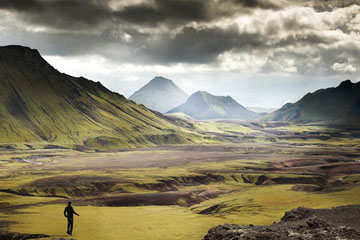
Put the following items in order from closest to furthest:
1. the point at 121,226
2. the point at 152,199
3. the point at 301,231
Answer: the point at 301,231
the point at 121,226
the point at 152,199

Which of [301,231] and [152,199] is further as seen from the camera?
[152,199]

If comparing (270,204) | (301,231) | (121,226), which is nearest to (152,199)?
(270,204)

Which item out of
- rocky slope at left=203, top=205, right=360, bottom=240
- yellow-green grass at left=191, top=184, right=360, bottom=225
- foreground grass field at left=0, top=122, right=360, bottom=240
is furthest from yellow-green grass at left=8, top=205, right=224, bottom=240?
rocky slope at left=203, top=205, right=360, bottom=240

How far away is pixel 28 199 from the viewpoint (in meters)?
126

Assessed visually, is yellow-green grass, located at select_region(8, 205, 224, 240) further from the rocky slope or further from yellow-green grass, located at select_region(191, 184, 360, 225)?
the rocky slope

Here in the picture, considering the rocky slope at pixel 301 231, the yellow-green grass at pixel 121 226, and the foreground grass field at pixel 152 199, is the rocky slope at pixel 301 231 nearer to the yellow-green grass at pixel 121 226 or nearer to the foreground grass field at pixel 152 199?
the yellow-green grass at pixel 121 226

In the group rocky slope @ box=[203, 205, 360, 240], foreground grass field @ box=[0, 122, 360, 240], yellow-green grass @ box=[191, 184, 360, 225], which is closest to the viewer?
rocky slope @ box=[203, 205, 360, 240]

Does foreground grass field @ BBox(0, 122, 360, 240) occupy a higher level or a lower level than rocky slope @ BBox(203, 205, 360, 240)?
lower

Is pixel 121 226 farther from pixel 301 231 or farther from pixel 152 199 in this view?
pixel 152 199

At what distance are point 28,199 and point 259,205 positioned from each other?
77226 millimetres

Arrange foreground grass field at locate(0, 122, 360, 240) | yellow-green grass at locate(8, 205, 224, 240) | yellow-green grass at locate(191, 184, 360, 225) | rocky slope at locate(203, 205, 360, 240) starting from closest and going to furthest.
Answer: rocky slope at locate(203, 205, 360, 240) < yellow-green grass at locate(8, 205, 224, 240) < foreground grass field at locate(0, 122, 360, 240) < yellow-green grass at locate(191, 184, 360, 225)

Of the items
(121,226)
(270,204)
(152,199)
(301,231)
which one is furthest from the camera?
(152,199)

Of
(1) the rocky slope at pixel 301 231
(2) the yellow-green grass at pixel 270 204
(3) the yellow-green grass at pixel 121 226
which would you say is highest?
(1) the rocky slope at pixel 301 231

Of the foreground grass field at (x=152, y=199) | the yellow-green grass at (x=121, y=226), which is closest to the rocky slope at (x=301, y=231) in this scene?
the yellow-green grass at (x=121, y=226)
